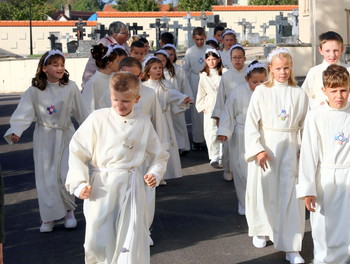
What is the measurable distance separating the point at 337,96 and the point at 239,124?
2797 millimetres

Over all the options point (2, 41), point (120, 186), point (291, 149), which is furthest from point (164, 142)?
point (2, 41)

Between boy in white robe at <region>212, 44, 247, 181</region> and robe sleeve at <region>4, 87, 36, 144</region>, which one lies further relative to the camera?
boy in white robe at <region>212, 44, 247, 181</region>

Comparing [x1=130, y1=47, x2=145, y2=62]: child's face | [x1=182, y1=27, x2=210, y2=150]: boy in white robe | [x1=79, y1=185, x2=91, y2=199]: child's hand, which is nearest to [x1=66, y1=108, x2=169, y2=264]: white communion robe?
[x1=79, y1=185, x2=91, y2=199]: child's hand

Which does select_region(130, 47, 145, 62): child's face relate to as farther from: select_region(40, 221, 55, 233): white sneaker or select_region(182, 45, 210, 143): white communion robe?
select_region(182, 45, 210, 143): white communion robe

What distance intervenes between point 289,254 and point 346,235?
84 centimetres

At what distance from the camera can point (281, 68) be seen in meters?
7.30

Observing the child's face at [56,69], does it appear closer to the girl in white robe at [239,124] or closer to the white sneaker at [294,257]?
the girl in white robe at [239,124]

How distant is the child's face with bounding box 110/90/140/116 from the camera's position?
19.0 feet

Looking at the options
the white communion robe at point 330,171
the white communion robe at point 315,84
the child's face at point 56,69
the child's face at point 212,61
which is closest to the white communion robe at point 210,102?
the child's face at point 212,61

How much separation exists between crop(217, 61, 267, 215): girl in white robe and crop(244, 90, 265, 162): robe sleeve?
4.28ft

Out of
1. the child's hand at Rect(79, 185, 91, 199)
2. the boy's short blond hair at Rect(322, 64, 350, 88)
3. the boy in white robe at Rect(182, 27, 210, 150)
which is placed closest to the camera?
the child's hand at Rect(79, 185, 91, 199)

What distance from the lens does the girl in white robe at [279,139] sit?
285 inches

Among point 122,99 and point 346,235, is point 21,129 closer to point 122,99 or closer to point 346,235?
point 122,99

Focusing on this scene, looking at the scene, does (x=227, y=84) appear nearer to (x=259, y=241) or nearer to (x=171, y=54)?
(x=171, y=54)
